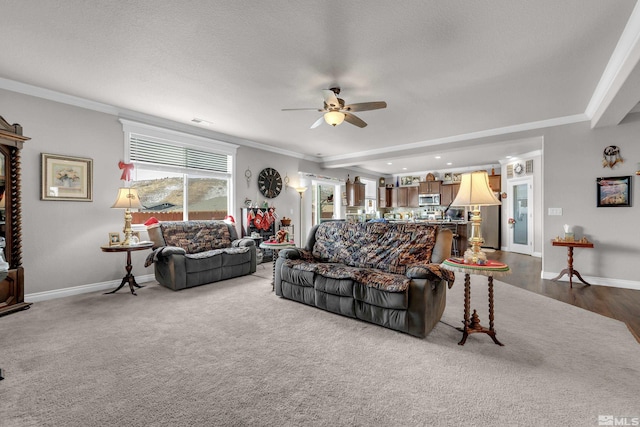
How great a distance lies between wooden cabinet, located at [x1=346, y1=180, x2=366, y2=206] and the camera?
28.8 ft

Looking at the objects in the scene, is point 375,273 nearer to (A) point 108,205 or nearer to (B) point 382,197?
(A) point 108,205

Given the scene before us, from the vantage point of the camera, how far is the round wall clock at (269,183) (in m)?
6.20

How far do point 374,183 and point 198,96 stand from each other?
7.67 m

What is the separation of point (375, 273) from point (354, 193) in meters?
6.08

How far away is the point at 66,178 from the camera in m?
3.67

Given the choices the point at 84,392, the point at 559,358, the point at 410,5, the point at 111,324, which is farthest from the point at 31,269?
the point at 559,358

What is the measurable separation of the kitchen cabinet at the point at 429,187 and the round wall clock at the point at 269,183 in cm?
528

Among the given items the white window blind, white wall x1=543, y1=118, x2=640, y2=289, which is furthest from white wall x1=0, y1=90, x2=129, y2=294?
white wall x1=543, y1=118, x2=640, y2=289

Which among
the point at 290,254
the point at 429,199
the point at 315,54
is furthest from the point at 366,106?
the point at 429,199

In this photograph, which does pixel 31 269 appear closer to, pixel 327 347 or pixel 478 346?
pixel 327 347

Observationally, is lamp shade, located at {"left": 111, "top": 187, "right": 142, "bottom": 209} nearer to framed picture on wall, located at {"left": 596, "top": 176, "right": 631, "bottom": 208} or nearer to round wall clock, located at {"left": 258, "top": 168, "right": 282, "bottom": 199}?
round wall clock, located at {"left": 258, "top": 168, "right": 282, "bottom": 199}

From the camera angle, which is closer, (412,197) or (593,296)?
(593,296)

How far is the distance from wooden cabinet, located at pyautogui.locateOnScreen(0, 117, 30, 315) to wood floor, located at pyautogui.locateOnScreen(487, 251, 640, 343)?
19.8ft

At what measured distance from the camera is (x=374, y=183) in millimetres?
10430
